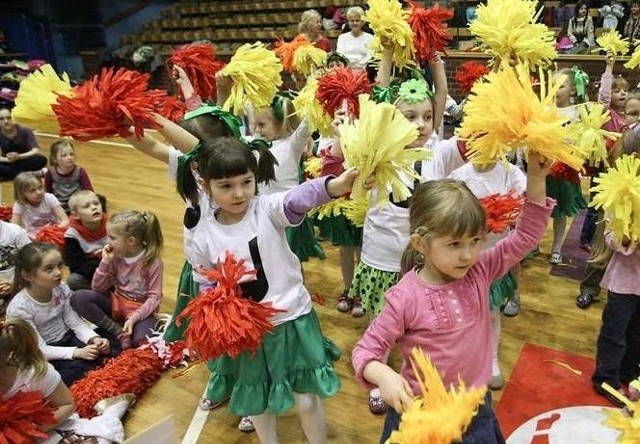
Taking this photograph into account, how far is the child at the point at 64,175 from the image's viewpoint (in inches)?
165

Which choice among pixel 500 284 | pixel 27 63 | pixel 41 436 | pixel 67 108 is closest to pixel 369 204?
pixel 500 284

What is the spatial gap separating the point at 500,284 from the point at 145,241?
1677mm

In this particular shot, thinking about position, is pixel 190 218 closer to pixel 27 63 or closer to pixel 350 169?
pixel 350 169

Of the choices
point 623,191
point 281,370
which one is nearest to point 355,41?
point 623,191

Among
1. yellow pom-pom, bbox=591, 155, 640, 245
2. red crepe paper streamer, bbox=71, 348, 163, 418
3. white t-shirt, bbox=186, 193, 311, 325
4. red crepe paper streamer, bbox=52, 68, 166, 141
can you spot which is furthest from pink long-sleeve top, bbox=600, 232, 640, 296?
red crepe paper streamer, bbox=71, 348, 163, 418

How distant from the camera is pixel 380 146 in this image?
131 cm

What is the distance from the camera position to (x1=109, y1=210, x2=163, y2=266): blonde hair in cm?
274

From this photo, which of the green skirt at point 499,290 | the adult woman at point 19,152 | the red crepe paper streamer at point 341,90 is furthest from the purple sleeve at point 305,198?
the adult woman at point 19,152

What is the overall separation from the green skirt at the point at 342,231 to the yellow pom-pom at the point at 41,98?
1.46 metres

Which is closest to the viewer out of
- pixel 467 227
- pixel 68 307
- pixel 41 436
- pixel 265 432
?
pixel 467 227

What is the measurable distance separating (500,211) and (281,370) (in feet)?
2.75

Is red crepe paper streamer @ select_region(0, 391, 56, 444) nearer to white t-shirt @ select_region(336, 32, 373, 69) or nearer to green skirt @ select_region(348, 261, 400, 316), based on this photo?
green skirt @ select_region(348, 261, 400, 316)

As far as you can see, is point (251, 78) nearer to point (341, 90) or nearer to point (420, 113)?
point (341, 90)

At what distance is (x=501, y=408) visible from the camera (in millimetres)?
2209
